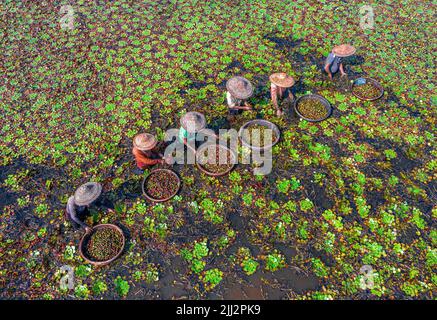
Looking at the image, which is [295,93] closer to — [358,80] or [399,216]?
[358,80]

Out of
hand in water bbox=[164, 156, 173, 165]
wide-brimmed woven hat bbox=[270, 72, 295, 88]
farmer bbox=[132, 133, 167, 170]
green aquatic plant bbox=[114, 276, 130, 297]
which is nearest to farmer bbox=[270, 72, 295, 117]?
wide-brimmed woven hat bbox=[270, 72, 295, 88]

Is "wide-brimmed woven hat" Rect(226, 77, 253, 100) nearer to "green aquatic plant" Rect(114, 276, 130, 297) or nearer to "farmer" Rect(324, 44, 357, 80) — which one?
"farmer" Rect(324, 44, 357, 80)

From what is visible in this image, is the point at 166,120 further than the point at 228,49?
No

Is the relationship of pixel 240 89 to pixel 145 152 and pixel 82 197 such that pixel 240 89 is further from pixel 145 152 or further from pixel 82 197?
pixel 82 197

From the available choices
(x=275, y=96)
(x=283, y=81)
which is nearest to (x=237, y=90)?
(x=283, y=81)

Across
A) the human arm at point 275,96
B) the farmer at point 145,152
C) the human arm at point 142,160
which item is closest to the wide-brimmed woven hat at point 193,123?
the farmer at point 145,152

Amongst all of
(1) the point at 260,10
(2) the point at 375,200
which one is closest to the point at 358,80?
(2) the point at 375,200

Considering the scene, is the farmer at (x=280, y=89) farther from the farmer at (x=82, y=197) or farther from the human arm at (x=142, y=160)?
the farmer at (x=82, y=197)
